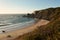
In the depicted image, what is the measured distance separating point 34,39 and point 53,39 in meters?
1.89

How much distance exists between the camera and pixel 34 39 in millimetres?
10766

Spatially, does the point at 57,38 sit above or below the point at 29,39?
above

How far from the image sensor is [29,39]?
11000 millimetres

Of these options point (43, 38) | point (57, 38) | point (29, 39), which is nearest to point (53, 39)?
point (57, 38)

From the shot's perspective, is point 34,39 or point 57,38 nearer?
point 57,38

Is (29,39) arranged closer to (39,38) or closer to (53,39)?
(39,38)

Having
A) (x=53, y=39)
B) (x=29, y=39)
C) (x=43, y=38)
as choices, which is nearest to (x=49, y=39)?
(x=53, y=39)

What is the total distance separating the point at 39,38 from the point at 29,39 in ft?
2.71

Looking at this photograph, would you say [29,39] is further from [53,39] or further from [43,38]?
[53,39]

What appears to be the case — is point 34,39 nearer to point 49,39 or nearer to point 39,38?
point 39,38

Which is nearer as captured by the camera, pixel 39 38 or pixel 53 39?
pixel 53 39

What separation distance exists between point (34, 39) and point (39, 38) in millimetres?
414

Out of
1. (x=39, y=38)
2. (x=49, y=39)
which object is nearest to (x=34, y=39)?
(x=39, y=38)

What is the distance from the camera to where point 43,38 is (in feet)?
34.8
